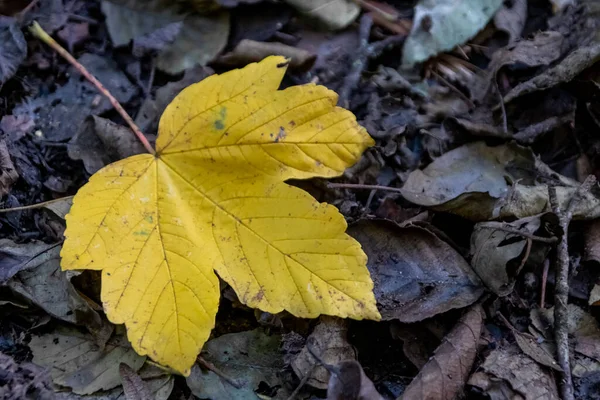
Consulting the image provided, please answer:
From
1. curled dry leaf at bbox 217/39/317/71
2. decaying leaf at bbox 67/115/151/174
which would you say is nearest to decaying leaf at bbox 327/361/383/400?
decaying leaf at bbox 67/115/151/174

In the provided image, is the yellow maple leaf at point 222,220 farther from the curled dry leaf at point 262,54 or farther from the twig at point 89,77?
the curled dry leaf at point 262,54

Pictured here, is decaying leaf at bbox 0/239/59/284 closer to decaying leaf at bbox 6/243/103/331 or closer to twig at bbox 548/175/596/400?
decaying leaf at bbox 6/243/103/331

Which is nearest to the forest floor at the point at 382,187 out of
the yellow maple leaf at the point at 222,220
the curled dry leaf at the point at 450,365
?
the curled dry leaf at the point at 450,365

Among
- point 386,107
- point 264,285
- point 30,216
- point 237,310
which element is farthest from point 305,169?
point 30,216

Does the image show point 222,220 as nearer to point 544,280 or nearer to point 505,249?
point 505,249

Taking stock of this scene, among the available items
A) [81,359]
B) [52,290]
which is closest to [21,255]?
[52,290]

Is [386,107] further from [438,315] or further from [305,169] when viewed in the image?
[438,315]
